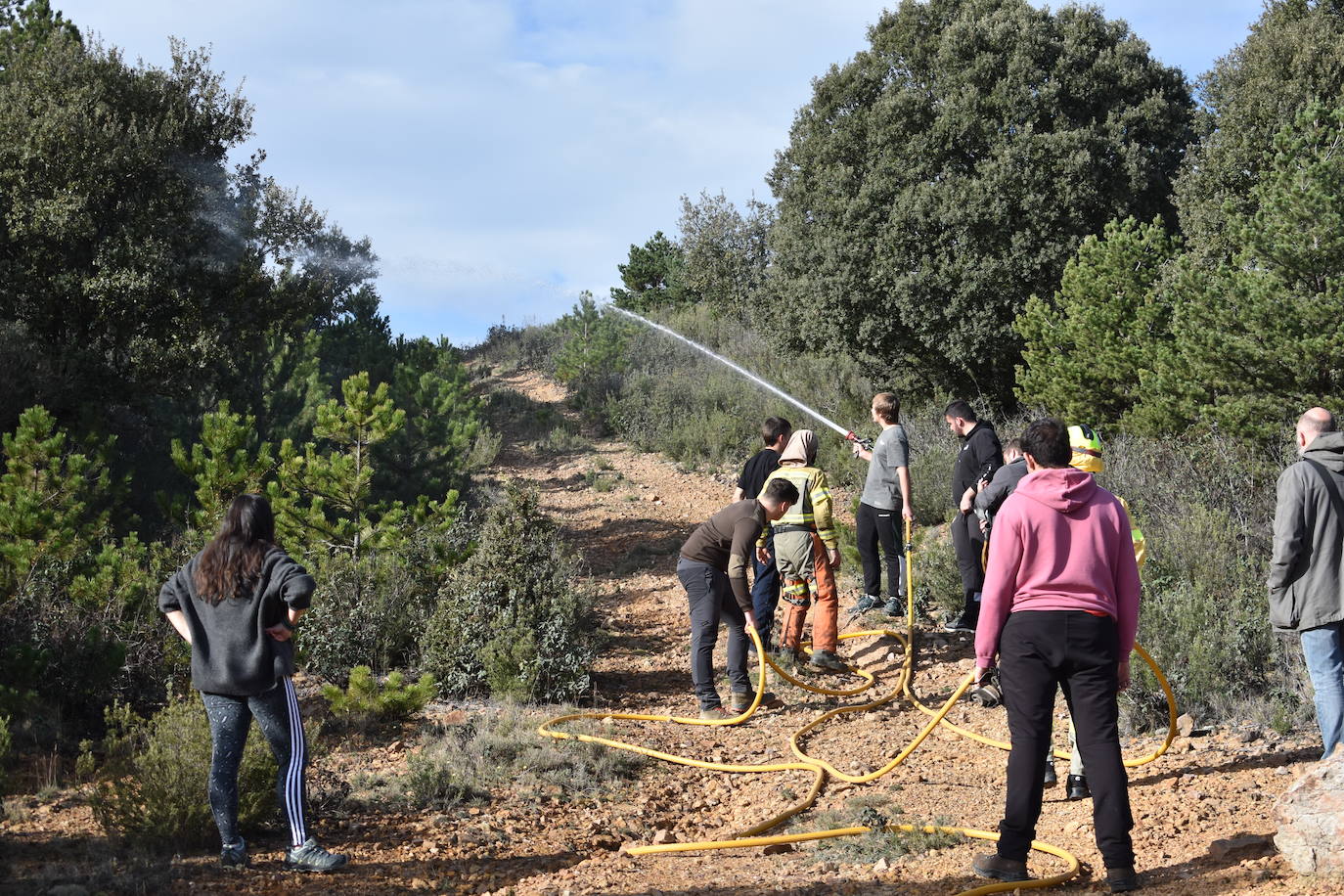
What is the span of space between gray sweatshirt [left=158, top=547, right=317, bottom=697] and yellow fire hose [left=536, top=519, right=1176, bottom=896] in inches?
74.5

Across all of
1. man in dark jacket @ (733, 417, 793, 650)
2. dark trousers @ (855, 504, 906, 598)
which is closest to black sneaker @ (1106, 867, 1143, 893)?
man in dark jacket @ (733, 417, 793, 650)

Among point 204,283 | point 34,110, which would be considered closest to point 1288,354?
point 204,283

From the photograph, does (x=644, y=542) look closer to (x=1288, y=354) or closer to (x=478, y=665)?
(x=478, y=665)

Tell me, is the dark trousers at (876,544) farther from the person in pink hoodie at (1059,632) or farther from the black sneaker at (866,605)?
the person in pink hoodie at (1059,632)

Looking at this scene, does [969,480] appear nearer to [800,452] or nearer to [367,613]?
[800,452]

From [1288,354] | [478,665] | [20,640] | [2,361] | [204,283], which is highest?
[204,283]

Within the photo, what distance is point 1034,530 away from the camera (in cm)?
418

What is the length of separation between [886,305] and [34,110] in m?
12.5

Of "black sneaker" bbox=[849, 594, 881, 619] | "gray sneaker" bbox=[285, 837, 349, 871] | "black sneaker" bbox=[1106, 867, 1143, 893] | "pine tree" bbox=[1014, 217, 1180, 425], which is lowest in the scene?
"black sneaker" bbox=[1106, 867, 1143, 893]

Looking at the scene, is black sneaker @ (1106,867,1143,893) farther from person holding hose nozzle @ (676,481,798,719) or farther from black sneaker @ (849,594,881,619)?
black sneaker @ (849,594,881,619)

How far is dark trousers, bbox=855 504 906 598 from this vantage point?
923 centimetres

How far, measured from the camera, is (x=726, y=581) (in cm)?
744

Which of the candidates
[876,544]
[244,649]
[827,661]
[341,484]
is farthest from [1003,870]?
[341,484]

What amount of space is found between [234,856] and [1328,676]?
4950 mm
